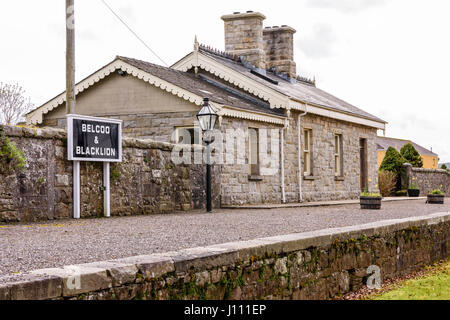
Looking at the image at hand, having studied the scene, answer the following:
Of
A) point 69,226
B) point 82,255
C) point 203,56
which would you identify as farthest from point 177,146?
point 82,255

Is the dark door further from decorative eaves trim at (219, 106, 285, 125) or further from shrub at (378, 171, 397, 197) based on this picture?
decorative eaves trim at (219, 106, 285, 125)

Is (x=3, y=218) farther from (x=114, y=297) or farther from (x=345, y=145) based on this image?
(x=345, y=145)

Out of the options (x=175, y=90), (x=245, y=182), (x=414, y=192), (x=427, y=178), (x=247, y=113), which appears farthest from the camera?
(x=427, y=178)

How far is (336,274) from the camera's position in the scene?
6.76 m

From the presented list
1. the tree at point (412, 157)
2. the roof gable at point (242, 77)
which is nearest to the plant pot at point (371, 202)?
the roof gable at point (242, 77)

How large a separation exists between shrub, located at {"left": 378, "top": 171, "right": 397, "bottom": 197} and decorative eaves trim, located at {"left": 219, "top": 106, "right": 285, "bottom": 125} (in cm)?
1138

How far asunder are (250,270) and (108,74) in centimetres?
1237

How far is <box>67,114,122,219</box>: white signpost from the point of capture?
1073 cm

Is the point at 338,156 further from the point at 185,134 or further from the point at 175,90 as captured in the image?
the point at 175,90

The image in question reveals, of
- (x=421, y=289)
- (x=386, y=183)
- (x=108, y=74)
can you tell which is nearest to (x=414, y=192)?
(x=386, y=183)

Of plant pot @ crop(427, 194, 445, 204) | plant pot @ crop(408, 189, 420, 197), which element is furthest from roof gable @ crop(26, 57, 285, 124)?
plant pot @ crop(408, 189, 420, 197)

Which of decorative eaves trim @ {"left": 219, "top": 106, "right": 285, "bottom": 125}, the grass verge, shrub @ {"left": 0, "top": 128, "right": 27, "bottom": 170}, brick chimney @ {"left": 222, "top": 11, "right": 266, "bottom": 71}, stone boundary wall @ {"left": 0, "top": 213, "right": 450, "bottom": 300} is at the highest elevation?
brick chimney @ {"left": 222, "top": 11, "right": 266, "bottom": 71}

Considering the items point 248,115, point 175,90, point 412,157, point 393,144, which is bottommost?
point 412,157

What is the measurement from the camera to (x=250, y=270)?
5.27 meters
